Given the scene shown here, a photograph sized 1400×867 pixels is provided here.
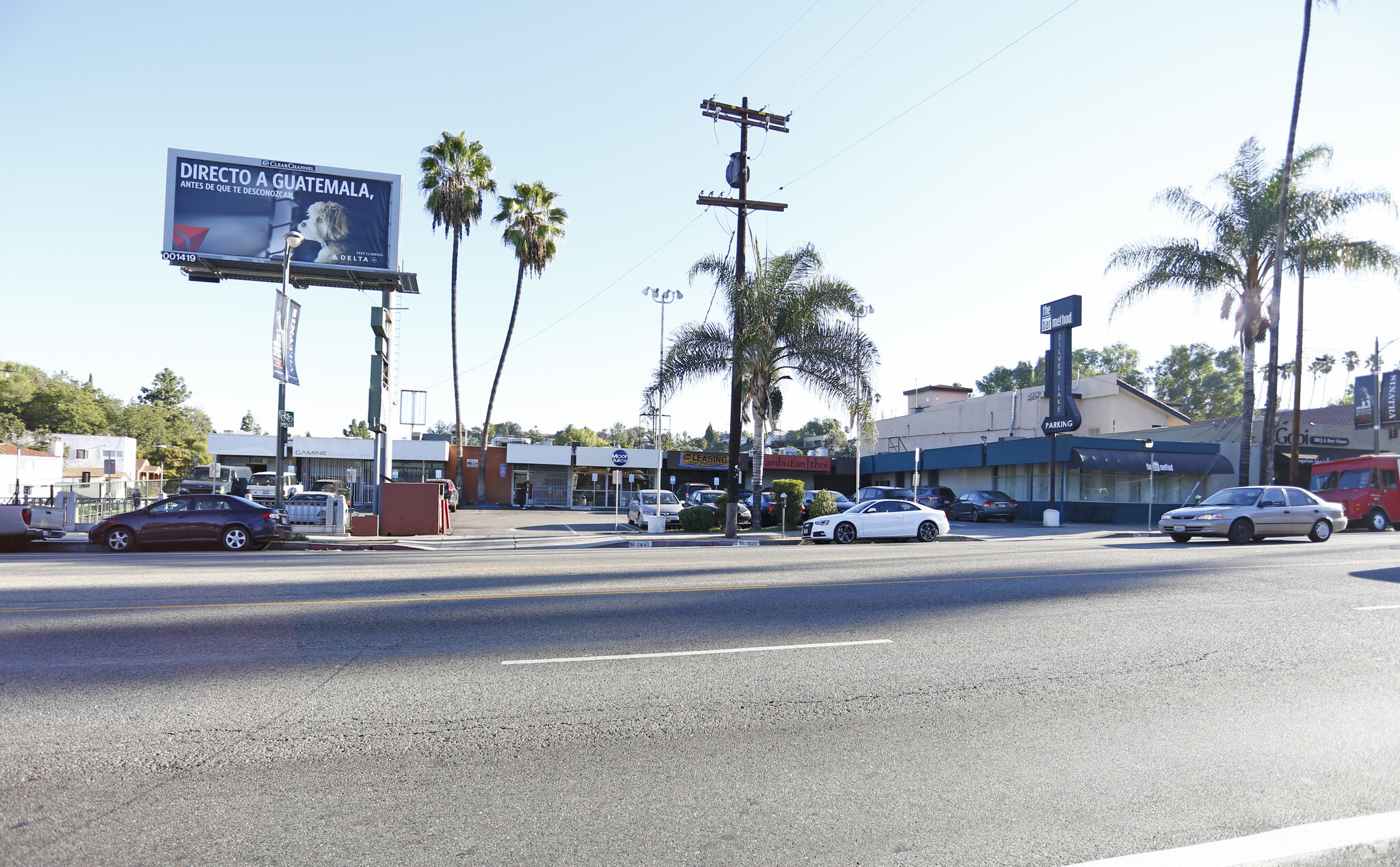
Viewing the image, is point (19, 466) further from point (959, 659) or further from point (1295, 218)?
point (1295, 218)

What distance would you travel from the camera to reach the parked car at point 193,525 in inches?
711

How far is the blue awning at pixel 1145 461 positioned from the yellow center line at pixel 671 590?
20760 millimetres

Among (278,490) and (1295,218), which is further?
(1295,218)

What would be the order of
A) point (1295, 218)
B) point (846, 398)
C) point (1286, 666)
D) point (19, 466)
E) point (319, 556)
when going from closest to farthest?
1. point (1286, 666)
2. point (319, 556)
3. point (846, 398)
4. point (1295, 218)
5. point (19, 466)

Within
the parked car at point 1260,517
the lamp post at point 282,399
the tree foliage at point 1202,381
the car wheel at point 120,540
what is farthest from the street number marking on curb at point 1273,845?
the tree foliage at point 1202,381

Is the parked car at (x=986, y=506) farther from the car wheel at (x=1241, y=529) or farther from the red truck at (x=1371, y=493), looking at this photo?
the car wheel at (x=1241, y=529)

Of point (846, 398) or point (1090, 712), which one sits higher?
point (846, 398)

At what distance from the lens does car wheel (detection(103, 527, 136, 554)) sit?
18.0 metres

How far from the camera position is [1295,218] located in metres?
27.9

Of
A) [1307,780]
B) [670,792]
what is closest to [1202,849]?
[1307,780]

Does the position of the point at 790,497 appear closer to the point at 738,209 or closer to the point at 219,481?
the point at 738,209

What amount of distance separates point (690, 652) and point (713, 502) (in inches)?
920

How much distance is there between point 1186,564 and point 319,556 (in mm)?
16657

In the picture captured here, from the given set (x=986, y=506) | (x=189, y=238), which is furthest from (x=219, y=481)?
(x=986, y=506)
